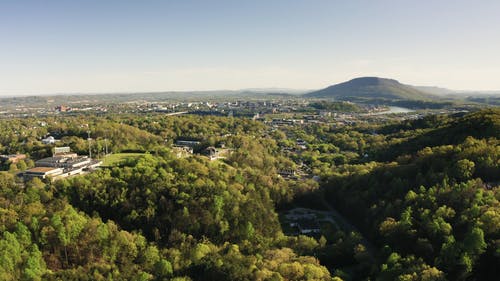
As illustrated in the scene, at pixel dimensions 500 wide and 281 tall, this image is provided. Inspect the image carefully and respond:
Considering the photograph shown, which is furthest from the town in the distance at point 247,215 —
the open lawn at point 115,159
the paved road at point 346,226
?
the open lawn at point 115,159

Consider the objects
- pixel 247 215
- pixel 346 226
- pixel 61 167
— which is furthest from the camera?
pixel 61 167

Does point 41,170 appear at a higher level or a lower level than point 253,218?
higher

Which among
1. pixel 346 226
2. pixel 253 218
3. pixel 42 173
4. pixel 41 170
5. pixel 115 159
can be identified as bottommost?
pixel 346 226

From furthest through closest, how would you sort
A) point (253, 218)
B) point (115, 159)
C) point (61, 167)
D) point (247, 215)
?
point (115, 159), point (61, 167), point (247, 215), point (253, 218)

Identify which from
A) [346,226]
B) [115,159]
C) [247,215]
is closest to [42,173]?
[115,159]

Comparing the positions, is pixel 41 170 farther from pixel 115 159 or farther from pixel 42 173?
pixel 115 159

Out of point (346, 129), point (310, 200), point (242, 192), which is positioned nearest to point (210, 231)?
point (242, 192)
